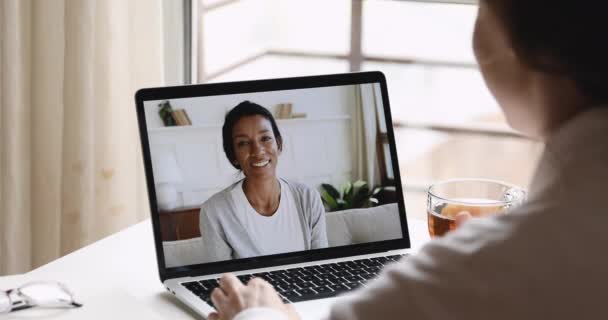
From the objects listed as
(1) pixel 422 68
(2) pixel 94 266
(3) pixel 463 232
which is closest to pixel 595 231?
(3) pixel 463 232

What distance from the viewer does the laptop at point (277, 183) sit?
1.17 meters

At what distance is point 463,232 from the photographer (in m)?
0.62

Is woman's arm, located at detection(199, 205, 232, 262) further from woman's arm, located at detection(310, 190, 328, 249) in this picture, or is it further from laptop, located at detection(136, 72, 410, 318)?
woman's arm, located at detection(310, 190, 328, 249)

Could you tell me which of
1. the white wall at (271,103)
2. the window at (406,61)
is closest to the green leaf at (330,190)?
the white wall at (271,103)

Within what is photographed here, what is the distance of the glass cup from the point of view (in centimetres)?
122

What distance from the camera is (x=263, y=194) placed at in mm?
1218

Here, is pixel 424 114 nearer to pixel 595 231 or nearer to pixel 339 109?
pixel 339 109

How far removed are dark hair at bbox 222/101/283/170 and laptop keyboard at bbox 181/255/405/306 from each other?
0.16m

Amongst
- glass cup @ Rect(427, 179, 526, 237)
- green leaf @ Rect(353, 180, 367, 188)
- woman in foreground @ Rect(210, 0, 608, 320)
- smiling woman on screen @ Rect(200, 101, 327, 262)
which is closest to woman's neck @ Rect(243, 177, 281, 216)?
smiling woman on screen @ Rect(200, 101, 327, 262)

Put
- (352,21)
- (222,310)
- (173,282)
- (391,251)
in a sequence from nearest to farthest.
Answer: (222,310)
(173,282)
(391,251)
(352,21)

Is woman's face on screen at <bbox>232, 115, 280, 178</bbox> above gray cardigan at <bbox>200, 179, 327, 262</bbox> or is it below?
above

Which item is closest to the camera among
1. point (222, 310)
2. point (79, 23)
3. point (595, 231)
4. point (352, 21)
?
point (595, 231)

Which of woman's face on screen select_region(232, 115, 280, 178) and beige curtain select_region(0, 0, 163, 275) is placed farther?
beige curtain select_region(0, 0, 163, 275)

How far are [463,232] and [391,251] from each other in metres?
0.67
